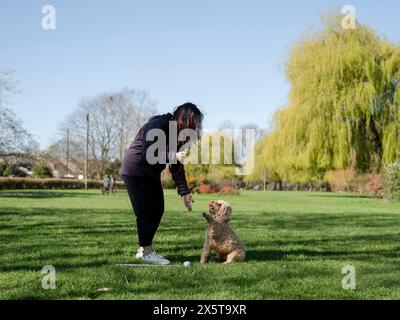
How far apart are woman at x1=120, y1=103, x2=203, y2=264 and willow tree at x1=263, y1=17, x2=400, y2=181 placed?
1080 inches

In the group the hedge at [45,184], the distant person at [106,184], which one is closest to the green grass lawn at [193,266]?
the distant person at [106,184]

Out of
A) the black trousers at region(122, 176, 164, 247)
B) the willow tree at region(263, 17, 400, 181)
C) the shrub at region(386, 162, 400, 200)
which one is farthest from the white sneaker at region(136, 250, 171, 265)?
the willow tree at region(263, 17, 400, 181)

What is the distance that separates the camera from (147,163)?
5.70 meters

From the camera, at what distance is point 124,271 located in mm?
5078

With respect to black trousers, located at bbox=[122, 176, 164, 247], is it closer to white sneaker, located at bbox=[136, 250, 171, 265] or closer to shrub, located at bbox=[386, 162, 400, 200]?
white sneaker, located at bbox=[136, 250, 171, 265]

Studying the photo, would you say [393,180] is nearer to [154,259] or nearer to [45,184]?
[154,259]

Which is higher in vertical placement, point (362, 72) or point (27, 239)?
point (362, 72)

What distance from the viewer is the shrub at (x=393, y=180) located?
26638mm

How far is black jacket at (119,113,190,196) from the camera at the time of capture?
18.3ft

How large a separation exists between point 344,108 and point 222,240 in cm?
2899

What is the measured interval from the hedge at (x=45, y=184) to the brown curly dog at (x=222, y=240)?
43286mm
